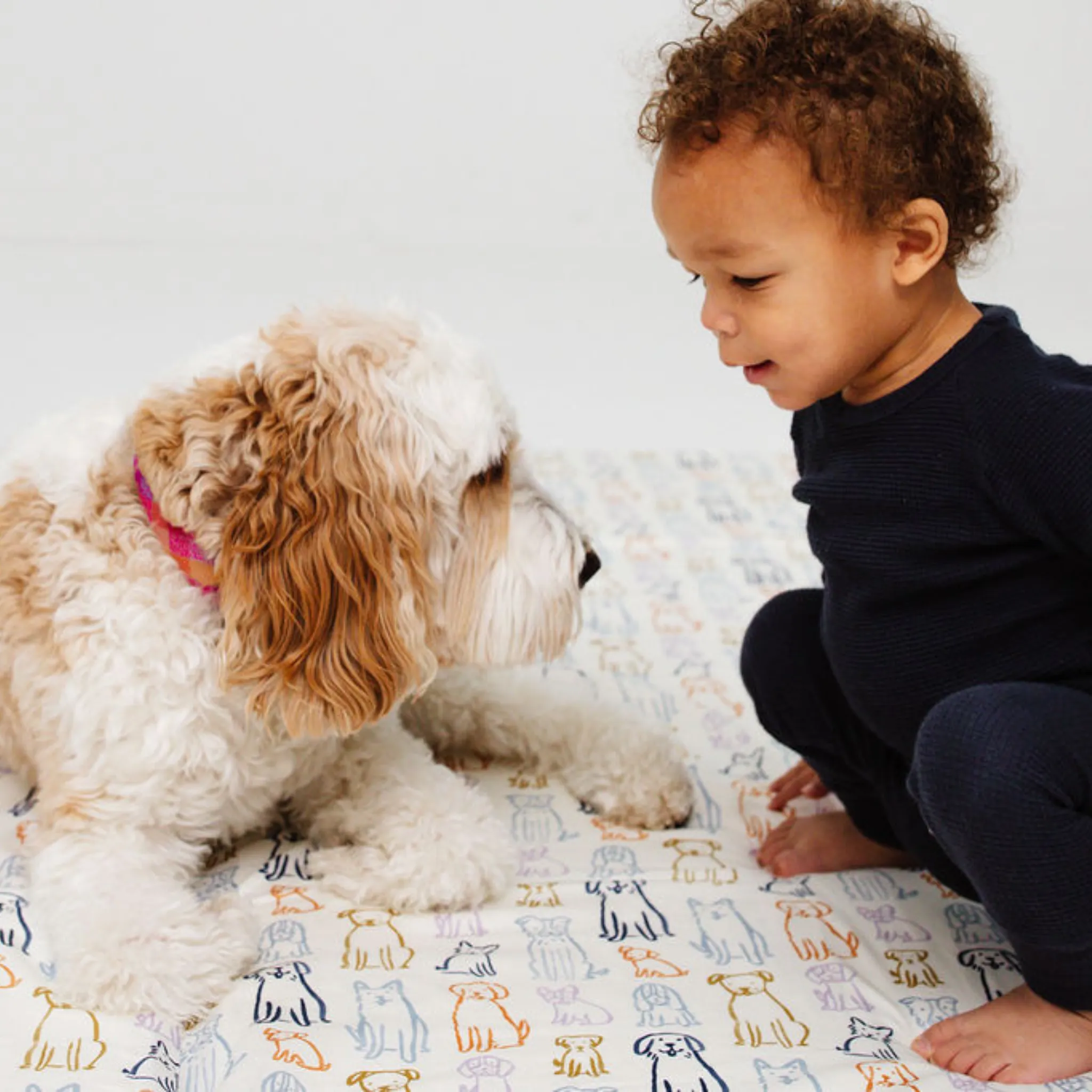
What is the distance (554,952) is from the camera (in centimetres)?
211

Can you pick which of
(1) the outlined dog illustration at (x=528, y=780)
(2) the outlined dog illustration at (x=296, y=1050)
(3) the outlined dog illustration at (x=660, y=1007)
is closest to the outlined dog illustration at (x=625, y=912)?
(3) the outlined dog illustration at (x=660, y=1007)

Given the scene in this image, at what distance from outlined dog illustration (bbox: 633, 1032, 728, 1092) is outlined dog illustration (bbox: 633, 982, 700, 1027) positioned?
3 centimetres

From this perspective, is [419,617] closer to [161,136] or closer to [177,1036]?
[177,1036]

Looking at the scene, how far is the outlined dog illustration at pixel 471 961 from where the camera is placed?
6.75ft

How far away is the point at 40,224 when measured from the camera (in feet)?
19.9

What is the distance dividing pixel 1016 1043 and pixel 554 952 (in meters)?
0.59

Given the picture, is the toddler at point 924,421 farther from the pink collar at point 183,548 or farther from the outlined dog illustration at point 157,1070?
the outlined dog illustration at point 157,1070

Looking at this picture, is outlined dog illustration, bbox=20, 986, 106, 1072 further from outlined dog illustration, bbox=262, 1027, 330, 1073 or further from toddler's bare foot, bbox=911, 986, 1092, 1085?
toddler's bare foot, bbox=911, 986, 1092, 1085

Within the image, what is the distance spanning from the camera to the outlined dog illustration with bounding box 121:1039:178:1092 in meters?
1.84

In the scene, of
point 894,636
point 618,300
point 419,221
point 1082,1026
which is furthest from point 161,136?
point 1082,1026

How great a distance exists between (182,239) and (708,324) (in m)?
4.42

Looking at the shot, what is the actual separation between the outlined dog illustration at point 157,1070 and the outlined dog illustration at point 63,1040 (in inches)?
2.0

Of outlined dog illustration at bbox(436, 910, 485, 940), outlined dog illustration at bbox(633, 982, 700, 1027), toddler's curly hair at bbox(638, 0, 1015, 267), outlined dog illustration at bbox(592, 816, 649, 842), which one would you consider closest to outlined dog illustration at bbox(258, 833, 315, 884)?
outlined dog illustration at bbox(436, 910, 485, 940)

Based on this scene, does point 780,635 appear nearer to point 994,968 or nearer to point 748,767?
point 748,767
